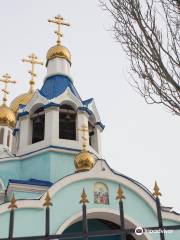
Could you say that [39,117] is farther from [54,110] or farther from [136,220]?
[136,220]

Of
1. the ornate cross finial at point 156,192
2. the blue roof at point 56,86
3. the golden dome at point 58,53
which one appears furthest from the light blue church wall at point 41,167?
the ornate cross finial at point 156,192

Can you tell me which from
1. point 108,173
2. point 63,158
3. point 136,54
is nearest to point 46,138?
point 63,158

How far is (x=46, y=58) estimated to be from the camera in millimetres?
15094

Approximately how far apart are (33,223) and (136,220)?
2365 millimetres

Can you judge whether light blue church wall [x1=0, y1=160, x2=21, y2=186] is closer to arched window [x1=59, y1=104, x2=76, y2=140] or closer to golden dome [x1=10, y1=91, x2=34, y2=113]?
arched window [x1=59, y1=104, x2=76, y2=140]

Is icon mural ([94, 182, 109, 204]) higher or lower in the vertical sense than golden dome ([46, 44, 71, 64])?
lower

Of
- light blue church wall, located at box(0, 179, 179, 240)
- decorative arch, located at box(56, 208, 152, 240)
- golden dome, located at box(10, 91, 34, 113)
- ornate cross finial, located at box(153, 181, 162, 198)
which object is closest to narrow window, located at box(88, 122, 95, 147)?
light blue church wall, located at box(0, 179, 179, 240)

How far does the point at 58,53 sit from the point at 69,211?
7.93 metres

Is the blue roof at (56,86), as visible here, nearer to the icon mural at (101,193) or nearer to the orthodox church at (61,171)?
the orthodox church at (61,171)

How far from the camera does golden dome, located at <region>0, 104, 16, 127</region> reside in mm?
15734

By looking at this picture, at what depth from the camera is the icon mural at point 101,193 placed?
28.6 feet

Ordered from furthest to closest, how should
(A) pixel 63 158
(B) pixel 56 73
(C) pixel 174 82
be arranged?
(B) pixel 56 73
(A) pixel 63 158
(C) pixel 174 82

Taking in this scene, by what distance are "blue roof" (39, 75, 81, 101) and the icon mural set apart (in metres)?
4.69

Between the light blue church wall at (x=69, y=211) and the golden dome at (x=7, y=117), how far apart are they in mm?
7759
